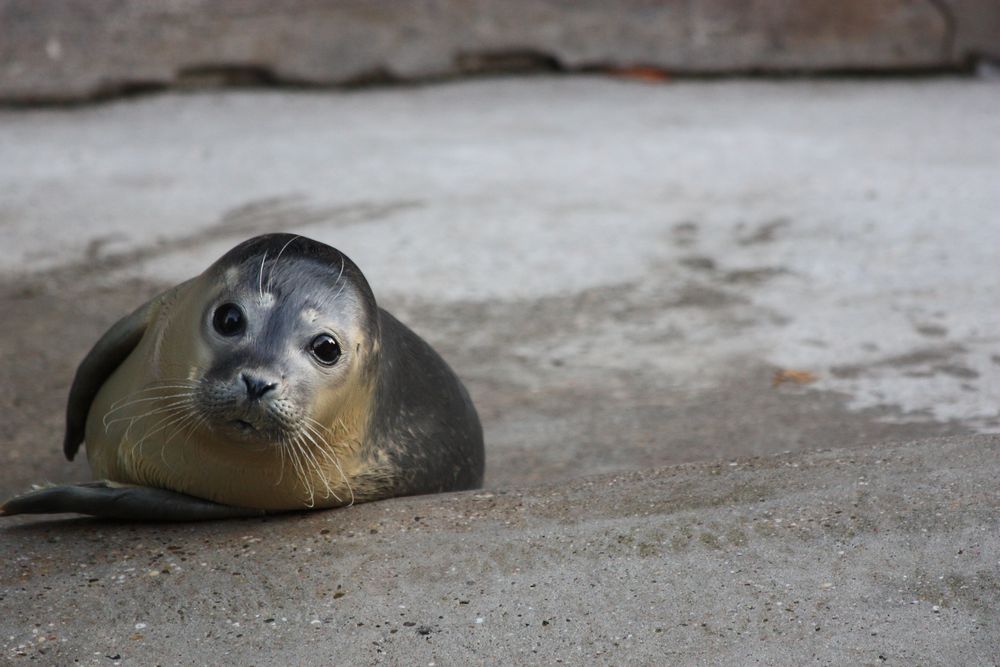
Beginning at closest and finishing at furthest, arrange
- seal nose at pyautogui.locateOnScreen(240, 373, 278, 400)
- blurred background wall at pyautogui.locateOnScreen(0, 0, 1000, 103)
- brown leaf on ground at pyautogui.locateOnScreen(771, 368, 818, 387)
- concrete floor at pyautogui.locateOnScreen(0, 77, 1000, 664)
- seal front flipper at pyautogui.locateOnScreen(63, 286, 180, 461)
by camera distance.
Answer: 1. concrete floor at pyautogui.locateOnScreen(0, 77, 1000, 664)
2. seal nose at pyautogui.locateOnScreen(240, 373, 278, 400)
3. seal front flipper at pyautogui.locateOnScreen(63, 286, 180, 461)
4. brown leaf on ground at pyautogui.locateOnScreen(771, 368, 818, 387)
5. blurred background wall at pyautogui.locateOnScreen(0, 0, 1000, 103)

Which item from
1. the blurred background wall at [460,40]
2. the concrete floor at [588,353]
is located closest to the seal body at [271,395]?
the concrete floor at [588,353]

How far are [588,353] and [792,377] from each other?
0.76m

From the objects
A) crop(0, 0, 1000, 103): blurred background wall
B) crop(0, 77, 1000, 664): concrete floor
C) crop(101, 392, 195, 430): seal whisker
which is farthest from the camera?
crop(0, 0, 1000, 103): blurred background wall

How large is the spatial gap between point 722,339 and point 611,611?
2570 mm

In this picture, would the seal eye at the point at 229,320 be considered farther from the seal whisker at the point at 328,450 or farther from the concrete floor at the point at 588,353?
the concrete floor at the point at 588,353

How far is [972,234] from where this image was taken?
5.61 m

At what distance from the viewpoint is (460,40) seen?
7.89m

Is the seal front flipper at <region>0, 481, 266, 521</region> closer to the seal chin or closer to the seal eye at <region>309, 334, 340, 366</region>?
the seal chin

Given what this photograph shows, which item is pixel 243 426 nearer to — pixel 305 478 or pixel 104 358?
pixel 305 478

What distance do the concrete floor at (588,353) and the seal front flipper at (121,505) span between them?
51mm

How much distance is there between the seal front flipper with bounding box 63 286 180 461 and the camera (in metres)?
3.28

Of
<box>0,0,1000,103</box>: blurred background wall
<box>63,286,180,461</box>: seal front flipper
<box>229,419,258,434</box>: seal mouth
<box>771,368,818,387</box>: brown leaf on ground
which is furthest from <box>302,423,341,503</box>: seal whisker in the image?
<box>0,0,1000,103</box>: blurred background wall

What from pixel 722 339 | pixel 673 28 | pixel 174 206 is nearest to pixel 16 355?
pixel 174 206

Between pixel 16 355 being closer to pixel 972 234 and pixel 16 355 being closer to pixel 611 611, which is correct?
pixel 611 611
